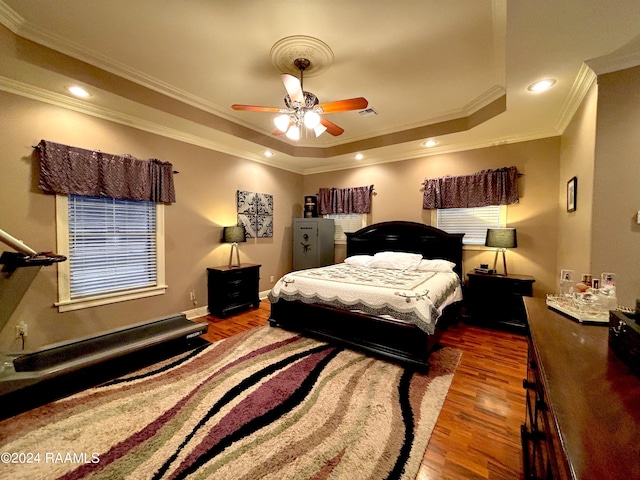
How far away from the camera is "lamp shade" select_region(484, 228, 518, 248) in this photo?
3.54 meters

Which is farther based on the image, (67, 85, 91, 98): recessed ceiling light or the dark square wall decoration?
the dark square wall decoration

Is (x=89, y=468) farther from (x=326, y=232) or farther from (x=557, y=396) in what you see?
(x=326, y=232)

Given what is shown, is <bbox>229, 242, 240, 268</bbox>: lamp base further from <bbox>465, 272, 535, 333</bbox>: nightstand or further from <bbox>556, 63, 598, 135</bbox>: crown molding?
<bbox>556, 63, 598, 135</bbox>: crown molding

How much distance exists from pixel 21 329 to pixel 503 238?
5718 millimetres

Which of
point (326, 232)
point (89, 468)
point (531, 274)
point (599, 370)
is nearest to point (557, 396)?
point (599, 370)

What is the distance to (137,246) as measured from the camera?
11.6 feet

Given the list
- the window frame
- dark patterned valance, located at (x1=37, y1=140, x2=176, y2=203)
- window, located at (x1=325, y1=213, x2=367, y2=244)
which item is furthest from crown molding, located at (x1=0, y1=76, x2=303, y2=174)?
the window frame

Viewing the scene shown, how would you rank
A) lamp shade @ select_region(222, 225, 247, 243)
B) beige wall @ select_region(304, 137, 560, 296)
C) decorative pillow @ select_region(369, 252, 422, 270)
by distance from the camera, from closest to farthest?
1. beige wall @ select_region(304, 137, 560, 296)
2. decorative pillow @ select_region(369, 252, 422, 270)
3. lamp shade @ select_region(222, 225, 247, 243)

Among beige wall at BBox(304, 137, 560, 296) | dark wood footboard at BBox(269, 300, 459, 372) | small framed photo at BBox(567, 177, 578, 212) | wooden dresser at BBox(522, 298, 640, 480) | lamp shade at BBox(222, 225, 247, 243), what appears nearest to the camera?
wooden dresser at BBox(522, 298, 640, 480)

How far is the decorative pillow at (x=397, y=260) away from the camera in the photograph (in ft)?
13.2

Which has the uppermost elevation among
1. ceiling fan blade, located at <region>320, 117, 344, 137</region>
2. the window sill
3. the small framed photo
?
ceiling fan blade, located at <region>320, 117, 344, 137</region>

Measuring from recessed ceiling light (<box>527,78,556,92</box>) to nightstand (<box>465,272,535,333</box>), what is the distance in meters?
2.24

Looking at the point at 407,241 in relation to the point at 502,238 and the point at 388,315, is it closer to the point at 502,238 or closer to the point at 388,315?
the point at 502,238

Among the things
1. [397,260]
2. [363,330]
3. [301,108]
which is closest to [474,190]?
[397,260]
